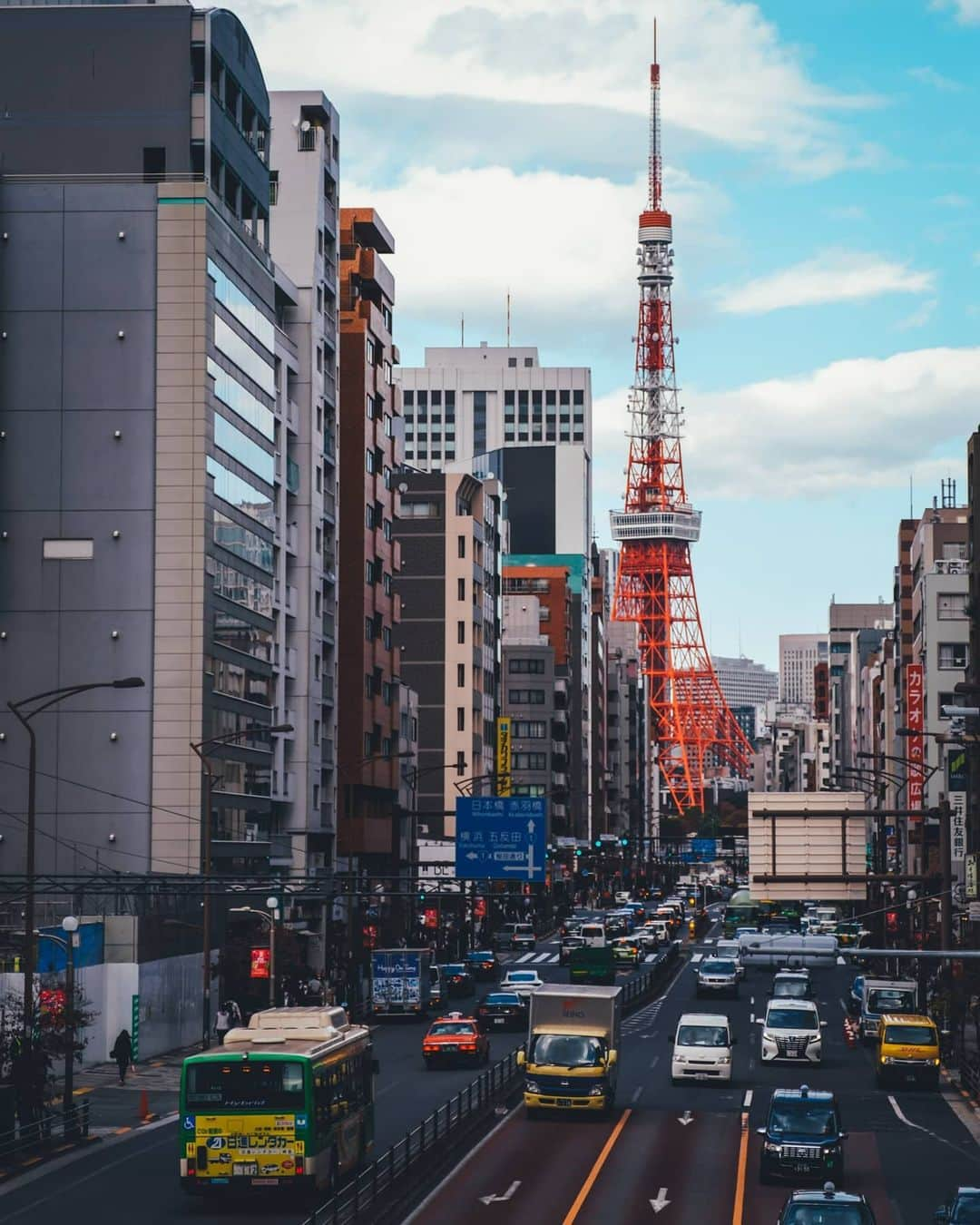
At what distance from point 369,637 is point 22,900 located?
51641 mm

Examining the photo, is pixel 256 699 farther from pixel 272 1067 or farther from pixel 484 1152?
pixel 272 1067

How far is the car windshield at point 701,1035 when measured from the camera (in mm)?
60156

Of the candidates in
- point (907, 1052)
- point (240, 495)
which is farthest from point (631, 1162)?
point (240, 495)

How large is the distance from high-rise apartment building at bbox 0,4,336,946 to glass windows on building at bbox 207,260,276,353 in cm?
31

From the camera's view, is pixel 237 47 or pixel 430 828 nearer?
pixel 237 47

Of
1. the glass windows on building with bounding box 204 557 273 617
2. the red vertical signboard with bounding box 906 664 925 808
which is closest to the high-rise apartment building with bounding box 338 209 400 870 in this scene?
the glass windows on building with bounding box 204 557 273 617

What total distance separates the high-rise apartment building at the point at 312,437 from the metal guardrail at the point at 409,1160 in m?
45.0

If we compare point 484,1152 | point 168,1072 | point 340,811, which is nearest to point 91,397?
point 168,1072

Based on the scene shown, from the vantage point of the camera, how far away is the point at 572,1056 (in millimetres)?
51875

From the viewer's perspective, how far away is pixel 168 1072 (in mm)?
65688

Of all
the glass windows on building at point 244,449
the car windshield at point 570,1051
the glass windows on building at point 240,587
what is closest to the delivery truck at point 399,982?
the glass windows on building at point 240,587

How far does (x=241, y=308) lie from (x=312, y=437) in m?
15.9

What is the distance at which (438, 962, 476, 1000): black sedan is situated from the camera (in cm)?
9444

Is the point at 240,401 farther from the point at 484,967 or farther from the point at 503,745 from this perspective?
the point at 503,745
